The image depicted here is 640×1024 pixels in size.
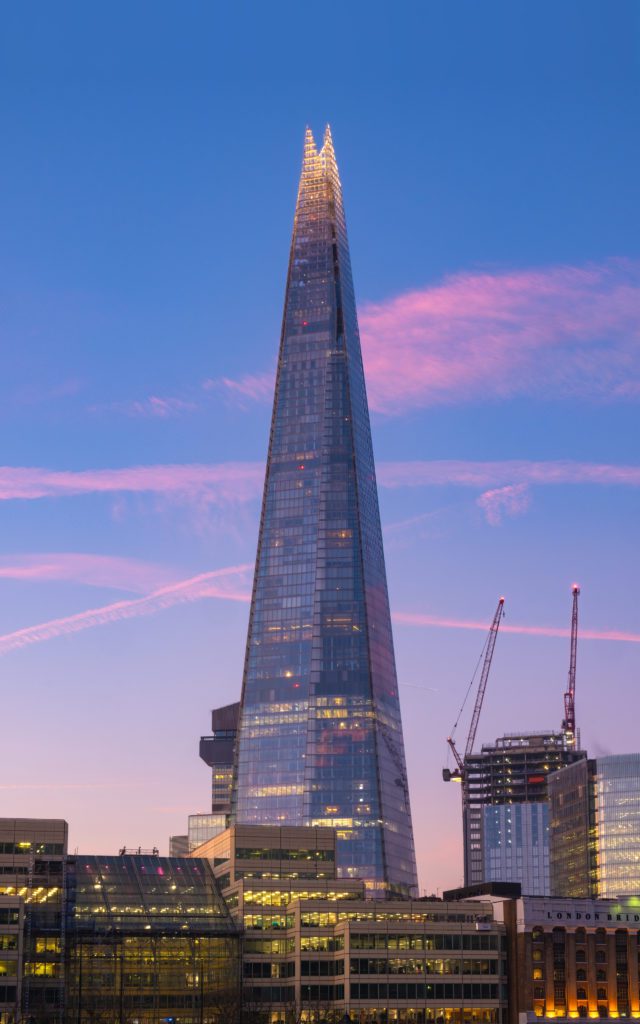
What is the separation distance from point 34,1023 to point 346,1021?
52.5 m

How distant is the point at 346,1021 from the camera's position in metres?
164

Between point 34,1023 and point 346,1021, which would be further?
point 34,1023

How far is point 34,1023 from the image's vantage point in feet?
655
